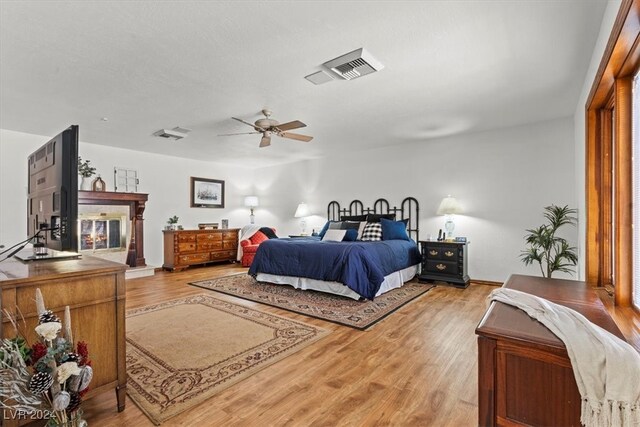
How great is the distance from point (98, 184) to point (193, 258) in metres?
2.21

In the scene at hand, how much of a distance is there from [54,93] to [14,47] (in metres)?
1.01

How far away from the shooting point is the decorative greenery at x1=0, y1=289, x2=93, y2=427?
88 centimetres

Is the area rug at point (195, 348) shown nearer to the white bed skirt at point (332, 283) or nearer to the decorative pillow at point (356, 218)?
the white bed skirt at point (332, 283)

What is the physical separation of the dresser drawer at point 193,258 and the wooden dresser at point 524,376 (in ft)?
20.2

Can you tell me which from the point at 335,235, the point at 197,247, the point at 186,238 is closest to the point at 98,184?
the point at 186,238

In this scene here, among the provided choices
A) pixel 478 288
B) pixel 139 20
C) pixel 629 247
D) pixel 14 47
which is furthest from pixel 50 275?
pixel 478 288

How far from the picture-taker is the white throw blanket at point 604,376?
3.14ft

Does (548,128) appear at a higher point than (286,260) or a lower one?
higher

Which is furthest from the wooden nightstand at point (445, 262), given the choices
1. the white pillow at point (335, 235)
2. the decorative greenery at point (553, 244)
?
the white pillow at point (335, 235)

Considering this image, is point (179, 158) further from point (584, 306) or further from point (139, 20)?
point (584, 306)

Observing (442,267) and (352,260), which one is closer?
(352,260)

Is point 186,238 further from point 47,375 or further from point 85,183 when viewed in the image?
point 47,375

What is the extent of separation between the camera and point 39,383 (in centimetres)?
88

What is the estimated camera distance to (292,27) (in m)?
2.21
